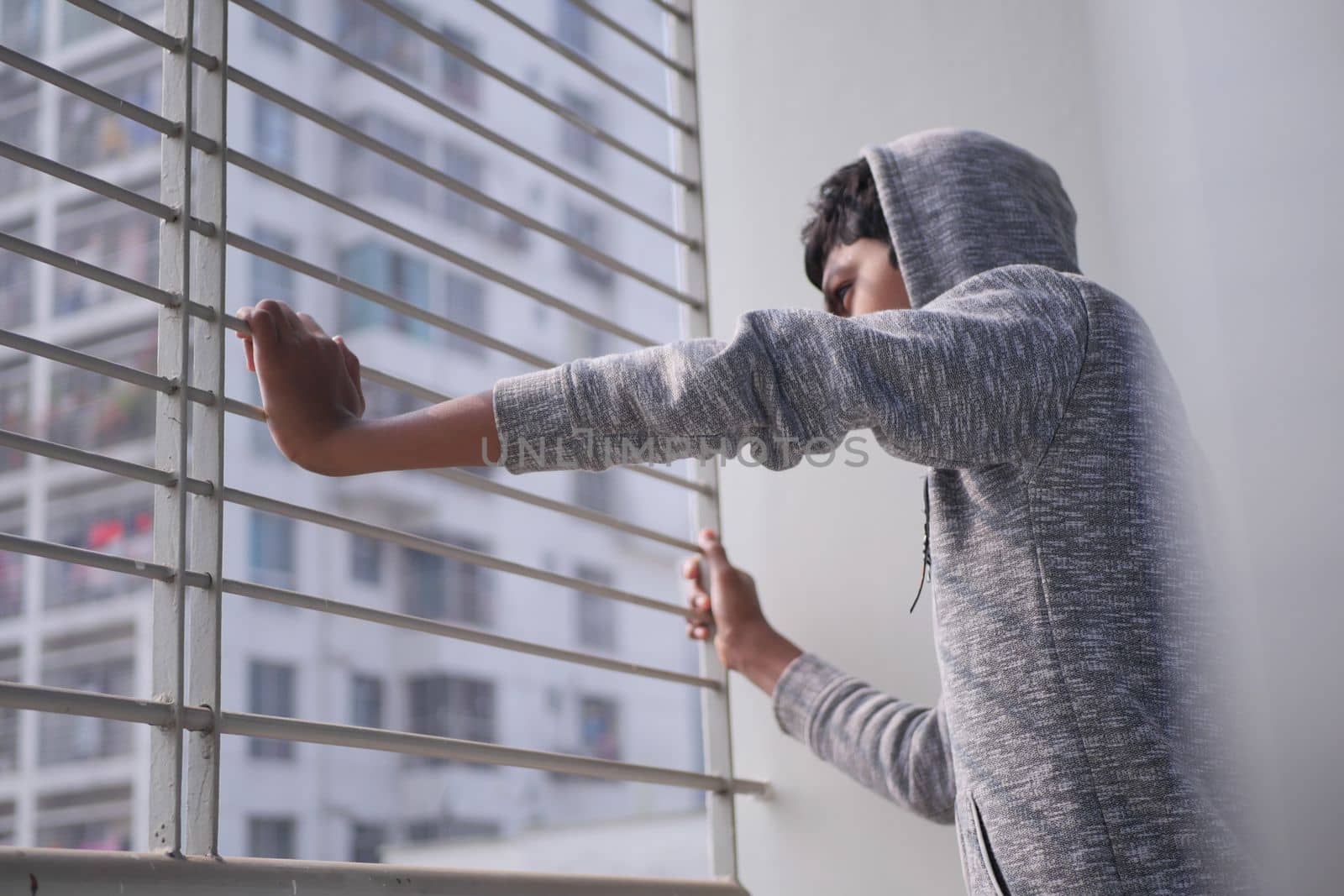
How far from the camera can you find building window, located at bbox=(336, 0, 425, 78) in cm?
2712

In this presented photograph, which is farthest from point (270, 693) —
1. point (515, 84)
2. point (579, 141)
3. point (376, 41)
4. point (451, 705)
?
point (515, 84)

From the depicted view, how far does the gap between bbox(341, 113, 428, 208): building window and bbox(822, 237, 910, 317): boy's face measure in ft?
87.7

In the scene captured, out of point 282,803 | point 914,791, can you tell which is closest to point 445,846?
point 282,803

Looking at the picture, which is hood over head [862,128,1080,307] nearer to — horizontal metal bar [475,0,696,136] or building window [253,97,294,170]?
horizontal metal bar [475,0,696,136]

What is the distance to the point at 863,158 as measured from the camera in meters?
1.16

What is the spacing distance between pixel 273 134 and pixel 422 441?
28.8 meters

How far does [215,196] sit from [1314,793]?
0.82 m

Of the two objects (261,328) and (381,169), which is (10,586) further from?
(261,328)

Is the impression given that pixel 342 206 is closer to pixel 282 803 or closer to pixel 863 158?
pixel 863 158

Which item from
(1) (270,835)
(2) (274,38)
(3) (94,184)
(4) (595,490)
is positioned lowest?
(3) (94,184)

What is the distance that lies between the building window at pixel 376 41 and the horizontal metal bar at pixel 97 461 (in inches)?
1066

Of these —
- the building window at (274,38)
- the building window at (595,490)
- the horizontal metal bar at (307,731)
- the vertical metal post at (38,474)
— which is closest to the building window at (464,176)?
the building window at (274,38)

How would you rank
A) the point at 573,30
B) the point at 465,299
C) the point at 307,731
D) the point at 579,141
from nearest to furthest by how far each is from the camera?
the point at 307,731 → the point at 465,299 → the point at 579,141 → the point at 573,30

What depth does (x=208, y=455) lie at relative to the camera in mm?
839
